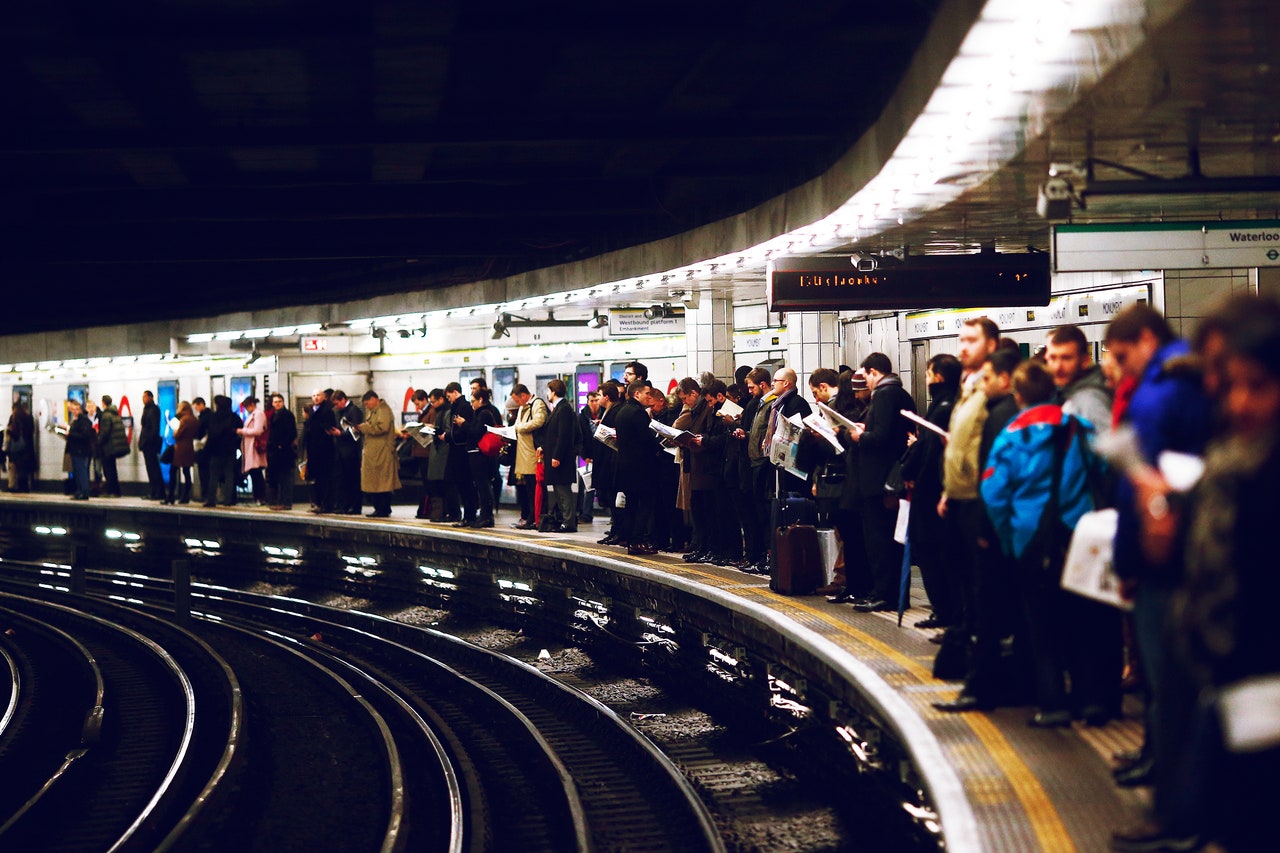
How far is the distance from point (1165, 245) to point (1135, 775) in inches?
175

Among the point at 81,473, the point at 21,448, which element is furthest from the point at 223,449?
the point at 21,448

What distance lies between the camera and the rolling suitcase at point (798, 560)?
9828 mm

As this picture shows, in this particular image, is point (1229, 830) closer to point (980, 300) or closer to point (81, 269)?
point (980, 300)

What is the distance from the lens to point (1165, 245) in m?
8.50

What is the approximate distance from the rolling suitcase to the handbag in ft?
20.0

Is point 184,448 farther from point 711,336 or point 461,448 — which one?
point 711,336

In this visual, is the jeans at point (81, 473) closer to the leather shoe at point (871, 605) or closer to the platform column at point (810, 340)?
the platform column at point (810, 340)

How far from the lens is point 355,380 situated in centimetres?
2280

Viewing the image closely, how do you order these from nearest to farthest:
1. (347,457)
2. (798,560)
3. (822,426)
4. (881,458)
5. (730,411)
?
(881,458) < (822,426) < (798,560) < (730,411) < (347,457)

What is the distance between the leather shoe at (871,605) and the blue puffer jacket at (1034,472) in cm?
332

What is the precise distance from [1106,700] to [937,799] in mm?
1215

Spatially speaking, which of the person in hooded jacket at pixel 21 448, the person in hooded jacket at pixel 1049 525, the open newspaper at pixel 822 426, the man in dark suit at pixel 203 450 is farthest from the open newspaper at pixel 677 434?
the person in hooded jacket at pixel 21 448

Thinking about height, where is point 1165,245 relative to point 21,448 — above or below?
above

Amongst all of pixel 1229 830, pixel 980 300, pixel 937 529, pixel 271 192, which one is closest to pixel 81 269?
pixel 271 192
